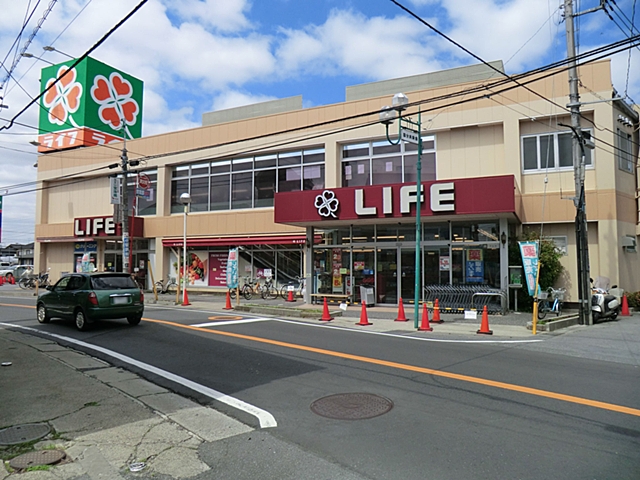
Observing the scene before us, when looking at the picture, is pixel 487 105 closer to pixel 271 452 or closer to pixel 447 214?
pixel 447 214

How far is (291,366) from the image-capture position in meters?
8.42

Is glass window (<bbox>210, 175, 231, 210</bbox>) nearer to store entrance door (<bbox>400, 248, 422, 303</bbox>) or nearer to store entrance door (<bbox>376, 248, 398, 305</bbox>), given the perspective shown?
store entrance door (<bbox>376, 248, 398, 305</bbox>)

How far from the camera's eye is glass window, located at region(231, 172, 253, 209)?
2623 centimetres

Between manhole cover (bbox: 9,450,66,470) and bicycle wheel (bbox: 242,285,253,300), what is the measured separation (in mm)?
19245

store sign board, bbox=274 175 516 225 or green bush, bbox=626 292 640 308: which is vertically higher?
store sign board, bbox=274 175 516 225

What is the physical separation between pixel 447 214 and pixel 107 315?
446 inches

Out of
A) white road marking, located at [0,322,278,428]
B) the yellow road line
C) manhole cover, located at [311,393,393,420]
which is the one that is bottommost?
white road marking, located at [0,322,278,428]

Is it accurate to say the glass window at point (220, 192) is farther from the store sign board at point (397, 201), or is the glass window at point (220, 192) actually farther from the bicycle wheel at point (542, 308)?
the bicycle wheel at point (542, 308)

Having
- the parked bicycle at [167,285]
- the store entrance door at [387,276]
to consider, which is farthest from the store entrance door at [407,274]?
the parked bicycle at [167,285]

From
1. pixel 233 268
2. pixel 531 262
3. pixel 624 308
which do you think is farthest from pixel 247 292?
pixel 624 308

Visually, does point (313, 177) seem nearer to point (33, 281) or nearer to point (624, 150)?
point (624, 150)

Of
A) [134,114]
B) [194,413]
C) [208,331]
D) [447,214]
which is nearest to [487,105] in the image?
[447,214]

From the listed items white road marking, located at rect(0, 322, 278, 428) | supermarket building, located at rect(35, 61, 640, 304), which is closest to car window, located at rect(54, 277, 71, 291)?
white road marking, located at rect(0, 322, 278, 428)

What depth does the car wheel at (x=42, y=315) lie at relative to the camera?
1424 cm
